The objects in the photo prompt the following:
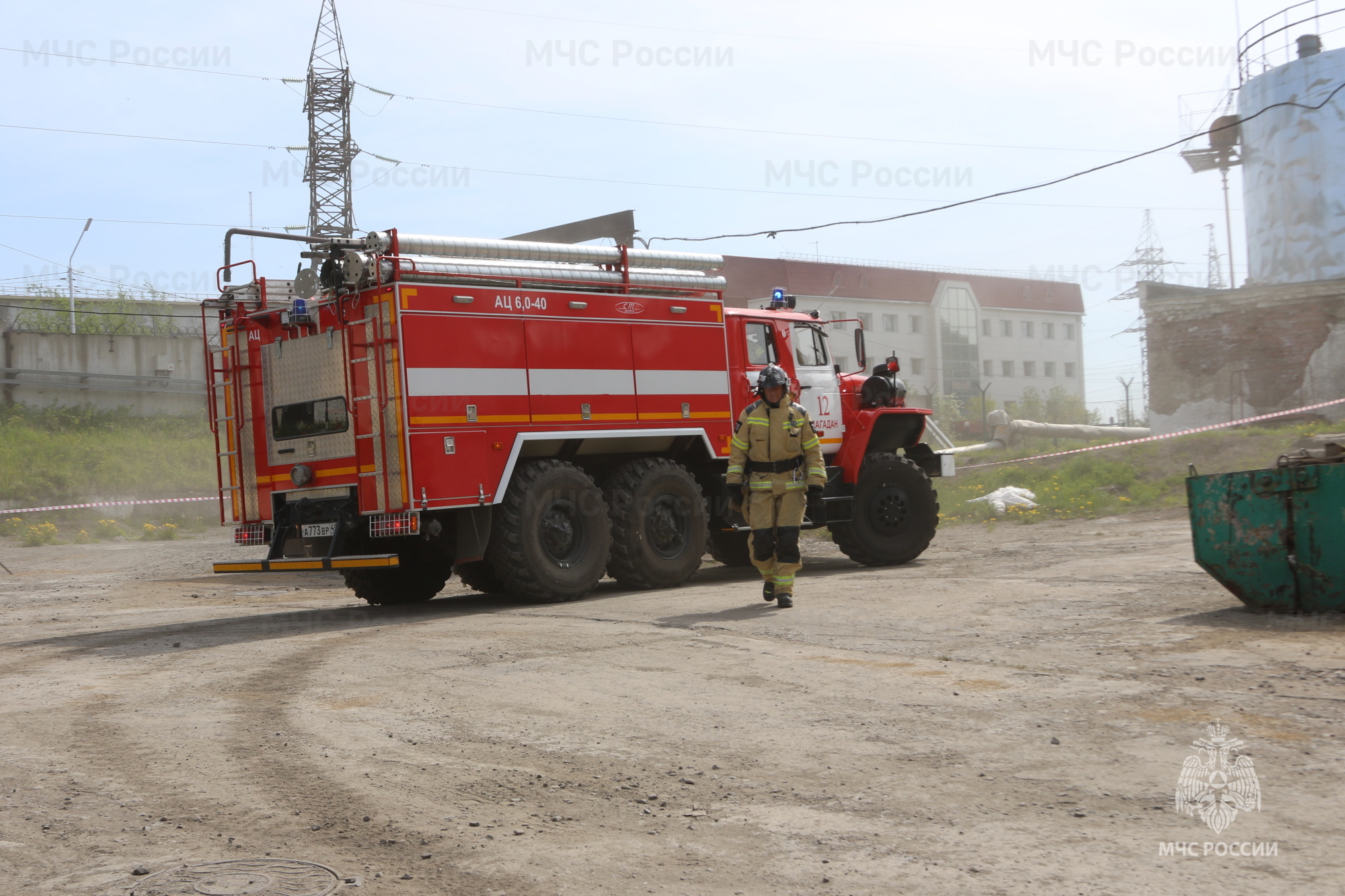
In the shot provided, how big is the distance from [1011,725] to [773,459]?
202 inches

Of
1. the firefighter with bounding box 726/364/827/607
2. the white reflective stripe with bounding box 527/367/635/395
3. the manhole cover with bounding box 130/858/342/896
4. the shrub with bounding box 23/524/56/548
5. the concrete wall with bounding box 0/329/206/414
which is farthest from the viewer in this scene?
the concrete wall with bounding box 0/329/206/414

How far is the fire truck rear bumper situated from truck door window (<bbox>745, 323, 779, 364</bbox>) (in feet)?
15.1

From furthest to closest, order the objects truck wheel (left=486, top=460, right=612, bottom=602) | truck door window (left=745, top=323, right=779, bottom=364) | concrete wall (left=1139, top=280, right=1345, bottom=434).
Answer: concrete wall (left=1139, top=280, right=1345, bottom=434) < truck door window (left=745, top=323, right=779, bottom=364) < truck wheel (left=486, top=460, right=612, bottom=602)

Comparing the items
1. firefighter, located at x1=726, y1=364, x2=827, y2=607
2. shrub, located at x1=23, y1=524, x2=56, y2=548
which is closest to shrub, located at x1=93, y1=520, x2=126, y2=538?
shrub, located at x1=23, y1=524, x2=56, y2=548

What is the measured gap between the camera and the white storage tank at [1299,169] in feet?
93.9

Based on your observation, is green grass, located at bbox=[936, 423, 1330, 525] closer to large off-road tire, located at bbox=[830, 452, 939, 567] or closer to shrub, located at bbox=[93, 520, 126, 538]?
large off-road tire, located at bbox=[830, 452, 939, 567]

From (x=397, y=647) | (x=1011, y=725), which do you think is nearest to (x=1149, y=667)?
(x=1011, y=725)

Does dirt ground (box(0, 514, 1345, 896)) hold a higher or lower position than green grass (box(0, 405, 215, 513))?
lower

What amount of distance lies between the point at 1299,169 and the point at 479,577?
27.3 meters

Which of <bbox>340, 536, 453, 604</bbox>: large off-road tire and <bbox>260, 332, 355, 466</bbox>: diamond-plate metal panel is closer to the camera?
<bbox>260, 332, 355, 466</bbox>: diamond-plate metal panel

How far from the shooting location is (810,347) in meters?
12.8

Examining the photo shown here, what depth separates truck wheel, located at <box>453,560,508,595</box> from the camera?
1112 cm

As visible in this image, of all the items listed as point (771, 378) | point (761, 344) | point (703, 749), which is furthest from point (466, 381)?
point (703, 749)

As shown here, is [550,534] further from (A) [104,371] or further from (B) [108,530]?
(A) [104,371]
